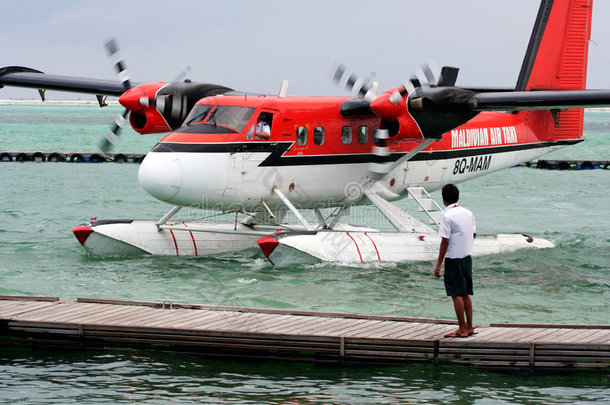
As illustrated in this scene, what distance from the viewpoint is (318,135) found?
14.8 meters

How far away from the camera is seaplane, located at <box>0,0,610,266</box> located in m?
13.7

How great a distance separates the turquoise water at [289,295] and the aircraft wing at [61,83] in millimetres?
3380

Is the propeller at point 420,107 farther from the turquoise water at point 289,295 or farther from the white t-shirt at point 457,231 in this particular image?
the white t-shirt at point 457,231

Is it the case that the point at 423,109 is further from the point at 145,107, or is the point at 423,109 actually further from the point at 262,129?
the point at 145,107

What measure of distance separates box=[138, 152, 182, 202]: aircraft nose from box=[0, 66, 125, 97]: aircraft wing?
4.78 meters

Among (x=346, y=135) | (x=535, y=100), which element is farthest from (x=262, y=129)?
(x=535, y=100)

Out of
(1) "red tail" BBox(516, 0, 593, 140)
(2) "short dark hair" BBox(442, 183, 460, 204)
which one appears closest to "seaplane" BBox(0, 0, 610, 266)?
(1) "red tail" BBox(516, 0, 593, 140)

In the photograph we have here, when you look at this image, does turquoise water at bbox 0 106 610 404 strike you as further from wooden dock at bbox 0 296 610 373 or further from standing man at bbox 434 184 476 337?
standing man at bbox 434 184 476 337

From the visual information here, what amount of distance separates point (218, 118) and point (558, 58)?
8759mm

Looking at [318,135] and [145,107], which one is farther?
[145,107]

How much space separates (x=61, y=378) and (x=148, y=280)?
5.01m

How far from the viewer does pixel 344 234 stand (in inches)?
577

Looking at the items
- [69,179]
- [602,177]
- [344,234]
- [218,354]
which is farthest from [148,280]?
[602,177]

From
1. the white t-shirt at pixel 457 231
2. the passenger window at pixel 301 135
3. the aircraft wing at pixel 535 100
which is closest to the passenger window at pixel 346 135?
the passenger window at pixel 301 135
